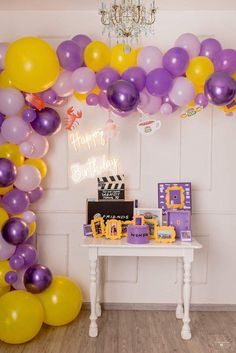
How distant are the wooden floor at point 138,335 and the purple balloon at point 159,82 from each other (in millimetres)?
1890

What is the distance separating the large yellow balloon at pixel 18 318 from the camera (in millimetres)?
3178

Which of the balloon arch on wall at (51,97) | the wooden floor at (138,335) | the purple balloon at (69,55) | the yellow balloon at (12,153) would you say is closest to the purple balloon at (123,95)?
the balloon arch on wall at (51,97)

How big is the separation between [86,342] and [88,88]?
6.40 feet

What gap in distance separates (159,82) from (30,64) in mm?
942

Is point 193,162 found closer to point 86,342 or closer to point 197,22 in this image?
point 197,22

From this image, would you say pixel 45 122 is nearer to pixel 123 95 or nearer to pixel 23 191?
pixel 23 191

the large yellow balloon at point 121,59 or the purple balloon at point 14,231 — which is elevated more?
the large yellow balloon at point 121,59

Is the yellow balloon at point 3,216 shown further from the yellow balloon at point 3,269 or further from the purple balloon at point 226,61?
the purple balloon at point 226,61

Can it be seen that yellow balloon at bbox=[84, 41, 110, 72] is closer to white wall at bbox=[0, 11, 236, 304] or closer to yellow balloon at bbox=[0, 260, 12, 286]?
white wall at bbox=[0, 11, 236, 304]

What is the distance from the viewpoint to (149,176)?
3994mm

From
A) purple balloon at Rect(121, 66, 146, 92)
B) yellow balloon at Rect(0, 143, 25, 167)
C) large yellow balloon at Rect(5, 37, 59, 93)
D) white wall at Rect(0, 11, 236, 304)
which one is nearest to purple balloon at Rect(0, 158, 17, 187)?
yellow balloon at Rect(0, 143, 25, 167)

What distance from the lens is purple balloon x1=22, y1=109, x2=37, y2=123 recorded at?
3.45 meters

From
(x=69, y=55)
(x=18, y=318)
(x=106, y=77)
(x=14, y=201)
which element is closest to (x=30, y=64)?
(x=69, y=55)

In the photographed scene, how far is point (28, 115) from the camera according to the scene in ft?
11.3
